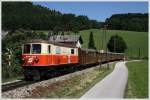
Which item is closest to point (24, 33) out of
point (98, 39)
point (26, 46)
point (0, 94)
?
point (26, 46)

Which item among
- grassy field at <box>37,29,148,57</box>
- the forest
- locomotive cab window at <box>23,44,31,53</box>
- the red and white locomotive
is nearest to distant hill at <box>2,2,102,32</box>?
the forest

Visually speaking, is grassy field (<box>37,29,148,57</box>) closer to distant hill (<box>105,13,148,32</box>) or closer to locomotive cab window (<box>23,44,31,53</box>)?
distant hill (<box>105,13,148,32</box>)

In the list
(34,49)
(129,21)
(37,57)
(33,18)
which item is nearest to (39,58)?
(37,57)

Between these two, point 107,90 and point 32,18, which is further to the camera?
point 32,18

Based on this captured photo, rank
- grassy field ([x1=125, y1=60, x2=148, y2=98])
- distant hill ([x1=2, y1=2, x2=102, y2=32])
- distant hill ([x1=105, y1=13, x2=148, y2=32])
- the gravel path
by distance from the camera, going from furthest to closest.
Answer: distant hill ([x1=105, y1=13, x2=148, y2=32]) < distant hill ([x1=2, y1=2, x2=102, y2=32]) < grassy field ([x1=125, y1=60, x2=148, y2=98]) < the gravel path

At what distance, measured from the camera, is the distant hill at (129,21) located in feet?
214

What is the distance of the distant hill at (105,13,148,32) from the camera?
2567 inches

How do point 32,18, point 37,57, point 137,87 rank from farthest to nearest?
point 32,18 < point 37,57 < point 137,87

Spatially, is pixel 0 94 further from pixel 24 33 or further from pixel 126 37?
pixel 126 37

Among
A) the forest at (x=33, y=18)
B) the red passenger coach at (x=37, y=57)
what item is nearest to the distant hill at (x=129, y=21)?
the forest at (x=33, y=18)

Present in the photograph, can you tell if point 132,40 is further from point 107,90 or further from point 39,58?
point 107,90

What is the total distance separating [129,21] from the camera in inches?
2972

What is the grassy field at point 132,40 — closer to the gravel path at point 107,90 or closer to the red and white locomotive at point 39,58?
the red and white locomotive at point 39,58

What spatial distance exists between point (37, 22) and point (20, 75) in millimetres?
21906
